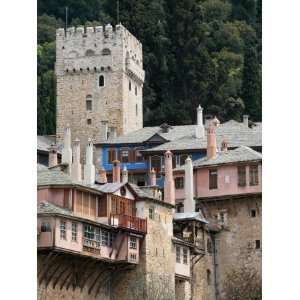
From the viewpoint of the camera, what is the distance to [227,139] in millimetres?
42125

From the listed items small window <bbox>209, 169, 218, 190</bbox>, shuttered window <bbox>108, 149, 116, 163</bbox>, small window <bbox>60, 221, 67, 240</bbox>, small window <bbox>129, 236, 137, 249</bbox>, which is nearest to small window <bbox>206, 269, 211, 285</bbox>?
small window <bbox>209, 169, 218, 190</bbox>

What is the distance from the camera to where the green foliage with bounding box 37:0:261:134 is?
5009 cm

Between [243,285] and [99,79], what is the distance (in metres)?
18.6

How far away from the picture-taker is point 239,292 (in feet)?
110

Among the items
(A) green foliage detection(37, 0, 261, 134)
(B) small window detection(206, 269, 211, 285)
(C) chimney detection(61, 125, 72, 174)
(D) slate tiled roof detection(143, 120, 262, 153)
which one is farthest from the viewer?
(A) green foliage detection(37, 0, 261, 134)

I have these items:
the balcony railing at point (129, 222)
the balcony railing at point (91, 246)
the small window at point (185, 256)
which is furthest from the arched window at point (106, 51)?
the balcony railing at point (91, 246)

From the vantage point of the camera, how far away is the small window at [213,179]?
122 feet

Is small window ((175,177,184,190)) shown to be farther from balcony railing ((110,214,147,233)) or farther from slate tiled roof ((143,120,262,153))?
balcony railing ((110,214,147,233))

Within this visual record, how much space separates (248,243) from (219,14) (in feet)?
82.8

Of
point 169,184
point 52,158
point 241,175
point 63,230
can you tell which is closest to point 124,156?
point 52,158

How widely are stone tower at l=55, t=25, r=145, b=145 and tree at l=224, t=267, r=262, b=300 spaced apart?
623 inches
